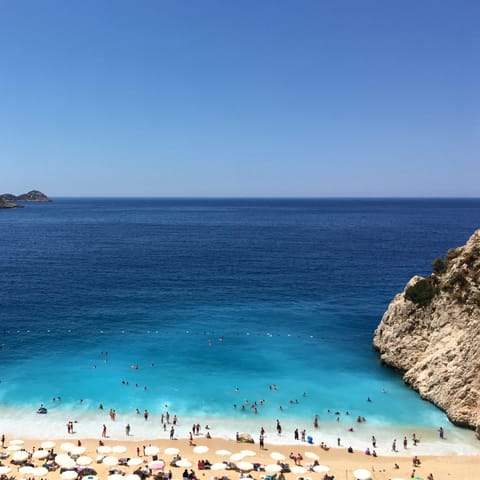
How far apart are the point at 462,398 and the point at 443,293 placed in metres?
11.5

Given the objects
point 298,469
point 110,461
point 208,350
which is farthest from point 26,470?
point 208,350

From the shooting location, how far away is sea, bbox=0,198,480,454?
138 ft

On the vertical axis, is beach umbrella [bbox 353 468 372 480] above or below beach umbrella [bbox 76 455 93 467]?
below

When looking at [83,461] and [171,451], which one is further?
[171,451]

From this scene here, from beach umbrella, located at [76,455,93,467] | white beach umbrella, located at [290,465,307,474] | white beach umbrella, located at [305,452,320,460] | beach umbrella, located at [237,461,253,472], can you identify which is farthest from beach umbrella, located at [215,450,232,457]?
beach umbrella, located at [76,455,93,467]

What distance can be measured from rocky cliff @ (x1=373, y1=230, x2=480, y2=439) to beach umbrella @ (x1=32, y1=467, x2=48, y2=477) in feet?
111

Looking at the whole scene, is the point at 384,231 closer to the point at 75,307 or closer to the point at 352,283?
the point at 352,283

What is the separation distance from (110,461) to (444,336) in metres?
33.4

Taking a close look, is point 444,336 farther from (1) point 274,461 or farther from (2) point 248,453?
(2) point 248,453

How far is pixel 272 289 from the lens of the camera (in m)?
85.7

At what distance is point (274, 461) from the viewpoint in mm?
35906

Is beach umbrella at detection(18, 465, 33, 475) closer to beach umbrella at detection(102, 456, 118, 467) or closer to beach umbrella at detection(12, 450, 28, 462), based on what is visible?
beach umbrella at detection(12, 450, 28, 462)

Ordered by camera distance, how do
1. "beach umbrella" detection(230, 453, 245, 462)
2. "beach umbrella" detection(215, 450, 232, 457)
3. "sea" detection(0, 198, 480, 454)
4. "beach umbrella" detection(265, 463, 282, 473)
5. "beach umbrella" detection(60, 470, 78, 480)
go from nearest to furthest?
1. "beach umbrella" detection(60, 470, 78, 480)
2. "beach umbrella" detection(265, 463, 282, 473)
3. "beach umbrella" detection(230, 453, 245, 462)
4. "beach umbrella" detection(215, 450, 232, 457)
5. "sea" detection(0, 198, 480, 454)

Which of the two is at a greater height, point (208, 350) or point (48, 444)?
point (208, 350)
